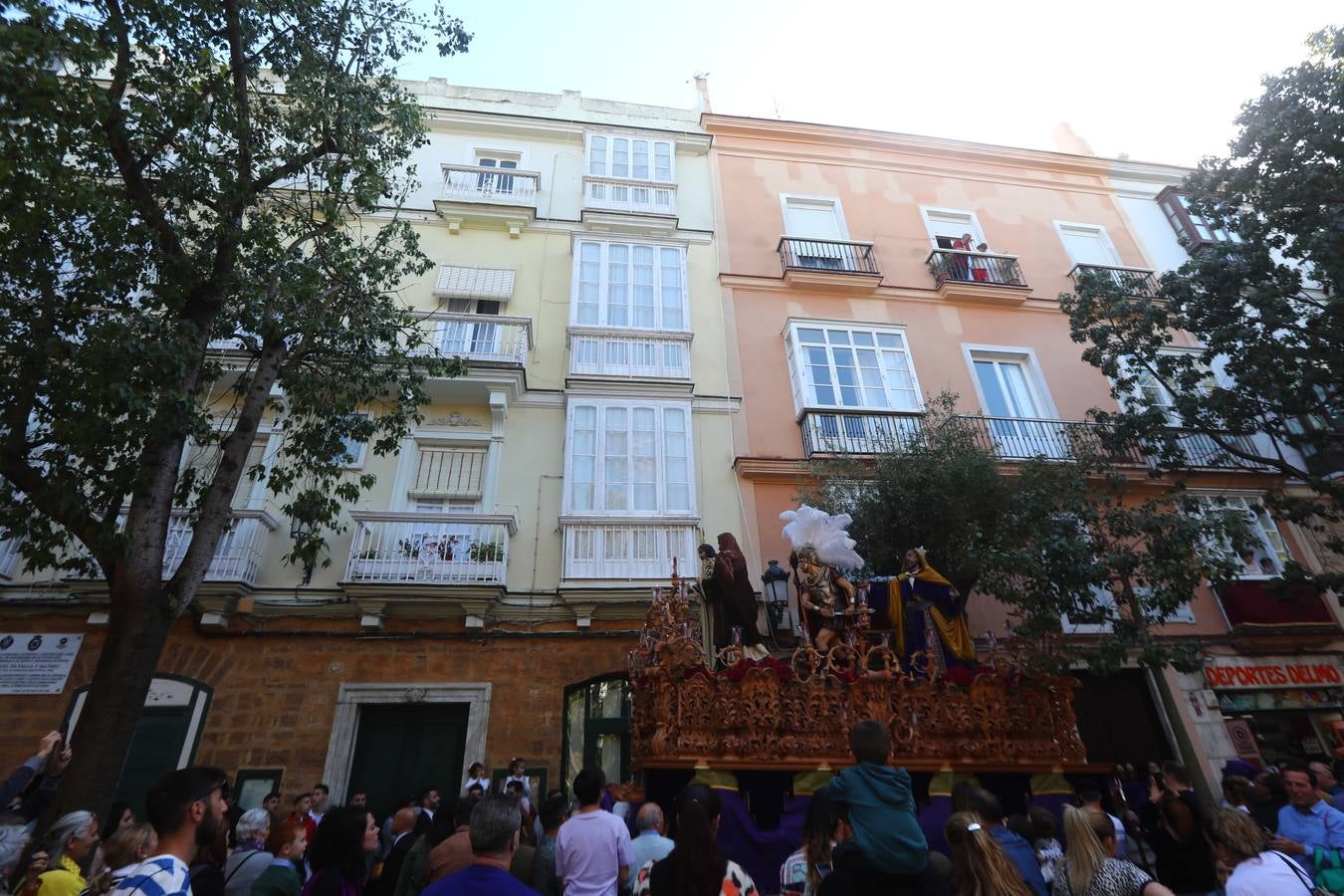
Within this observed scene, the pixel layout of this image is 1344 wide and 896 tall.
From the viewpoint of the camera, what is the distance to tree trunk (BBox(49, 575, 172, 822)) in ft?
16.0

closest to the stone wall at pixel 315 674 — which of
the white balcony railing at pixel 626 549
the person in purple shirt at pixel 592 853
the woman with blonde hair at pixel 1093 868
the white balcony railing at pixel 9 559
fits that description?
the white balcony railing at pixel 9 559

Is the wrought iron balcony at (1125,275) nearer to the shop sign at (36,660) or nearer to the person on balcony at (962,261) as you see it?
the person on balcony at (962,261)

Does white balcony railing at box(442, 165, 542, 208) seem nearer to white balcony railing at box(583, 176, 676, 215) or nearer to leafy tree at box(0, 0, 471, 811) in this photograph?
white balcony railing at box(583, 176, 676, 215)

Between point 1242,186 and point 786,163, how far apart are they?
818cm

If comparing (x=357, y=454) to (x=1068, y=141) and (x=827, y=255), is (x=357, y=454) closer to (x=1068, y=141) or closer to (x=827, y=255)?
(x=827, y=255)

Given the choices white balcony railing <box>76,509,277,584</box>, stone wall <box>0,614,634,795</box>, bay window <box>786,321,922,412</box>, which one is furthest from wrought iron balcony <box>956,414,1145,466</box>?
white balcony railing <box>76,509,277,584</box>

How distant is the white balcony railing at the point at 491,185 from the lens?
43.5ft

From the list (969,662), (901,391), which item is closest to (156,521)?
(969,662)

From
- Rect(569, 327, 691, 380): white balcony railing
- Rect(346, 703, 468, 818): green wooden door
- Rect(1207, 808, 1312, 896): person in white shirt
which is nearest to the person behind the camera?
Rect(1207, 808, 1312, 896): person in white shirt

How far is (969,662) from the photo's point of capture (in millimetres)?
7281

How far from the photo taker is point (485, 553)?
9.47 m

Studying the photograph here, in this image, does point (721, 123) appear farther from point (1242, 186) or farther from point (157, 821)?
point (157, 821)

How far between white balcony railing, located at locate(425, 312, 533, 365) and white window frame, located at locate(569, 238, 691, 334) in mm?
1018

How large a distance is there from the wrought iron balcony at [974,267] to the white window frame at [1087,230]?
1.68 meters
